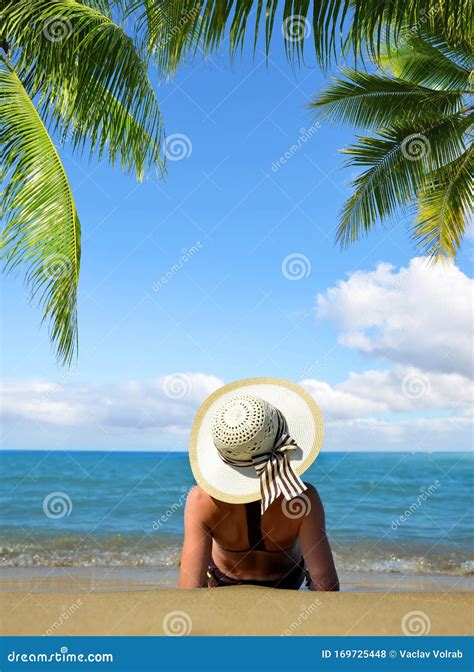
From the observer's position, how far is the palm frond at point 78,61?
6.72m

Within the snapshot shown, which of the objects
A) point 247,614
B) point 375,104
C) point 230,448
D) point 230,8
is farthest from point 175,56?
point 375,104

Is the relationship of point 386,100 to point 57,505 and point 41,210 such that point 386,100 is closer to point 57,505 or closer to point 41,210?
point 41,210

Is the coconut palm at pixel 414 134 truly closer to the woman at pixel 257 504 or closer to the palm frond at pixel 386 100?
the palm frond at pixel 386 100

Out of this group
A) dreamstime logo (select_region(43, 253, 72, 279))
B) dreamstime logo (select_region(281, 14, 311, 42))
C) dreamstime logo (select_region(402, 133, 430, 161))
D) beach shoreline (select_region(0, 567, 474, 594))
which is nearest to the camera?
dreamstime logo (select_region(281, 14, 311, 42))

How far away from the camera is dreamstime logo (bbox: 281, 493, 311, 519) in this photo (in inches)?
114

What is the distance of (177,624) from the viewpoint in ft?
7.43

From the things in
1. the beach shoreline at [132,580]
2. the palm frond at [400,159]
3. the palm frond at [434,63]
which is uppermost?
the palm frond at [434,63]

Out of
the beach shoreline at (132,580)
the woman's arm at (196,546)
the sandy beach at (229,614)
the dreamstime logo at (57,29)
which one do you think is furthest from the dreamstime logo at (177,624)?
the dreamstime logo at (57,29)

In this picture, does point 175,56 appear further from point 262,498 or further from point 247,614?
point 247,614

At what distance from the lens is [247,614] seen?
2311 mm

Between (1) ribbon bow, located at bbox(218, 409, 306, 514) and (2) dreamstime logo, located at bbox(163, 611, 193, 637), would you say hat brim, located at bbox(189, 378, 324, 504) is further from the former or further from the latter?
(2) dreamstime logo, located at bbox(163, 611, 193, 637)
